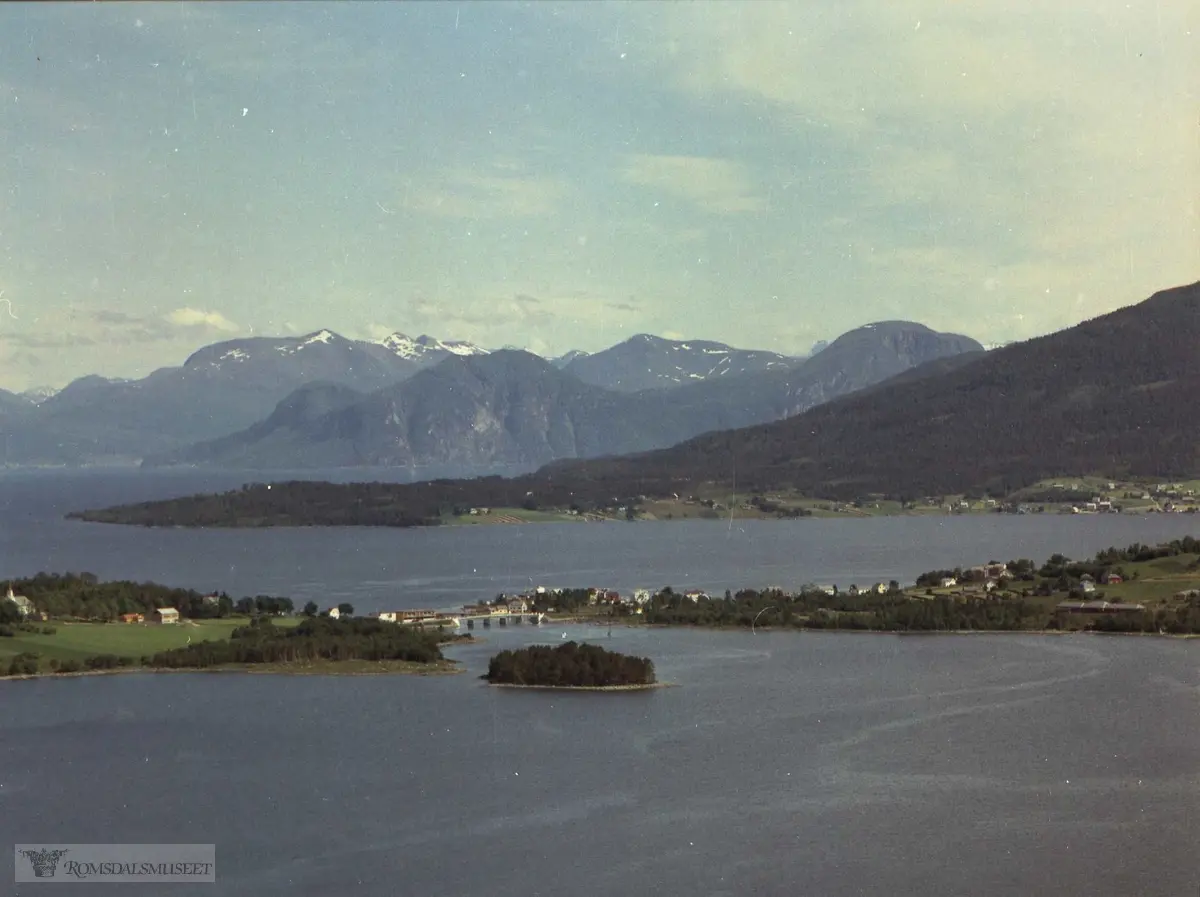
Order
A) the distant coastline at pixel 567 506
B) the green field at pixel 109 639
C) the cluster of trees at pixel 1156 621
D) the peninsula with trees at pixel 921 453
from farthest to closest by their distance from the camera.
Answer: the peninsula with trees at pixel 921 453 → the distant coastline at pixel 567 506 → the cluster of trees at pixel 1156 621 → the green field at pixel 109 639

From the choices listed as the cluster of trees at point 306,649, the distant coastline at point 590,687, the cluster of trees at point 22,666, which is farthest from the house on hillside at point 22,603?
the distant coastline at point 590,687

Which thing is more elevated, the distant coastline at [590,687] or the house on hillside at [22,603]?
the house on hillside at [22,603]

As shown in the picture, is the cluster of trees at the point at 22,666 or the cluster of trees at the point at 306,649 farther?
the cluster of trees at the point at 306,649

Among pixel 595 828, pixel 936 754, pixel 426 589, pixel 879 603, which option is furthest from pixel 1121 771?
pixel 426 589

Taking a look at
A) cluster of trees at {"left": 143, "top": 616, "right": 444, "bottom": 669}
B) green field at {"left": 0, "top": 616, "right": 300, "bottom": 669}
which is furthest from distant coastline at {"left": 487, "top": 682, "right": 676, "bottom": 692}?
green field at {"left": 0, "top": 616, "right": 300, "bottom": 669}

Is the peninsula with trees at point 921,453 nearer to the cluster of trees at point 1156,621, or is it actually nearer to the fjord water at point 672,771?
the cluster of trees at point 1156,621

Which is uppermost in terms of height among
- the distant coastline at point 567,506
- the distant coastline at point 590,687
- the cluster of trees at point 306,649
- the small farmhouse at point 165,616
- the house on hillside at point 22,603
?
the distant coastline at point 567,506
